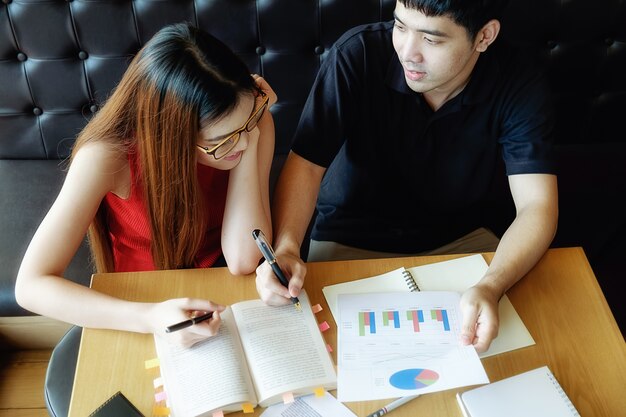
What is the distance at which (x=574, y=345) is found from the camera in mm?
1004

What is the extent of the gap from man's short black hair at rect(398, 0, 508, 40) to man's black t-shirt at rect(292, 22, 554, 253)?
0.17m

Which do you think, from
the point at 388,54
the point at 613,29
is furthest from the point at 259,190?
the point at 613,29

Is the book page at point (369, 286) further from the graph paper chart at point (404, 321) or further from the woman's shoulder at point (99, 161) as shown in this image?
the woman's shoulder at point (99, 161)

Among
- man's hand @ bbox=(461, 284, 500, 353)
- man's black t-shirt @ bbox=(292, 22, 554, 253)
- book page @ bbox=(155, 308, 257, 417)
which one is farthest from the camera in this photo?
man's black t-shirt @ bbox=(292, 22, 554, 253)

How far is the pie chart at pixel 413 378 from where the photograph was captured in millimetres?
928

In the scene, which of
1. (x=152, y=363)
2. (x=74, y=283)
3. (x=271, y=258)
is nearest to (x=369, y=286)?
(x=271, y=258)

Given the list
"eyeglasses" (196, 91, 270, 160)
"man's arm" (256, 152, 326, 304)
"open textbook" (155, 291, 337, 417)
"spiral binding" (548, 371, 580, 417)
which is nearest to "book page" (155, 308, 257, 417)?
"open textbook" (155, 291, 337, 417)

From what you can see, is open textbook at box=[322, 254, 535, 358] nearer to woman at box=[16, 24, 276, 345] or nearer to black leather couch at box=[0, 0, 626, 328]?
woman at box=[16, 24, 276, 345]

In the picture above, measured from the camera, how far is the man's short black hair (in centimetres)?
107

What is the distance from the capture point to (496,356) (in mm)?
987

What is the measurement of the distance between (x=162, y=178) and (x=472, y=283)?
625 mm

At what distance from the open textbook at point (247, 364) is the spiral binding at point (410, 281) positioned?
0.67 ft

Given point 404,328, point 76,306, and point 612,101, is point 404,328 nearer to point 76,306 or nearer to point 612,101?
point 76,306

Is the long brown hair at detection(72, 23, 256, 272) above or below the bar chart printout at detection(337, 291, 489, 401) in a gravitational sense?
above
